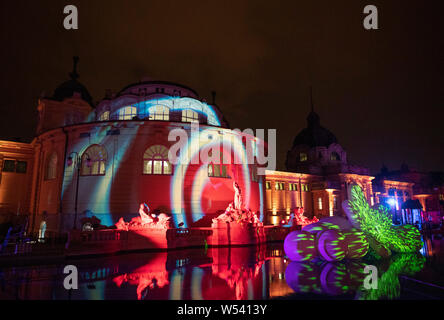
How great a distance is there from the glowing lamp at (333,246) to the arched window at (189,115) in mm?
20113

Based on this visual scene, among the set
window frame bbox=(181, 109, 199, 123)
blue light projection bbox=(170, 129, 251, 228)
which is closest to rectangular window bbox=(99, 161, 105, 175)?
blue light projection bbox=(170, 129, 251, 228)

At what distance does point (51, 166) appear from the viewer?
26.0 metres

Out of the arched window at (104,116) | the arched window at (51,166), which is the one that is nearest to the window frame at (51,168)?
the arched window at (51,166)

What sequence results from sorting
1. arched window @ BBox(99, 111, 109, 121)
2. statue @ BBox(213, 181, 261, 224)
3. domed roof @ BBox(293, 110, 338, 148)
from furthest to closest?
1. domed roof @ BBox(293, 110, 338, 148)
2. arched window @ BBox(99, 111, 109, 121)
3. statue @ BBox(213, 181, 261, 224)

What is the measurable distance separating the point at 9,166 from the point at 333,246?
100ft

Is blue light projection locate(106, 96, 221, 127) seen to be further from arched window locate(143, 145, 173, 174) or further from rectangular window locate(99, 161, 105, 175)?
rectangular window locate(99, 161, 105, 175)

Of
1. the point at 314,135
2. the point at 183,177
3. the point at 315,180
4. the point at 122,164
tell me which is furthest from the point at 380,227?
the point at 314,135

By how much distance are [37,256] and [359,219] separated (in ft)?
47.9

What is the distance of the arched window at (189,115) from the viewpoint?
1119 inches

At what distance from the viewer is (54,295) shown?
6.85 meters

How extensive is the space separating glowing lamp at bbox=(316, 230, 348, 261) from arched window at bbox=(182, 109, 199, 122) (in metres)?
20.1

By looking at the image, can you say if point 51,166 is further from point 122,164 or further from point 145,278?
point 145,278

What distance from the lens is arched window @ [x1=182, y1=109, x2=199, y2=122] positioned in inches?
1119

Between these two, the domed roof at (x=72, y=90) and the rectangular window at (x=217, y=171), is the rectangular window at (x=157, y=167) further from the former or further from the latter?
the domed roof at (x=72, y=90)
